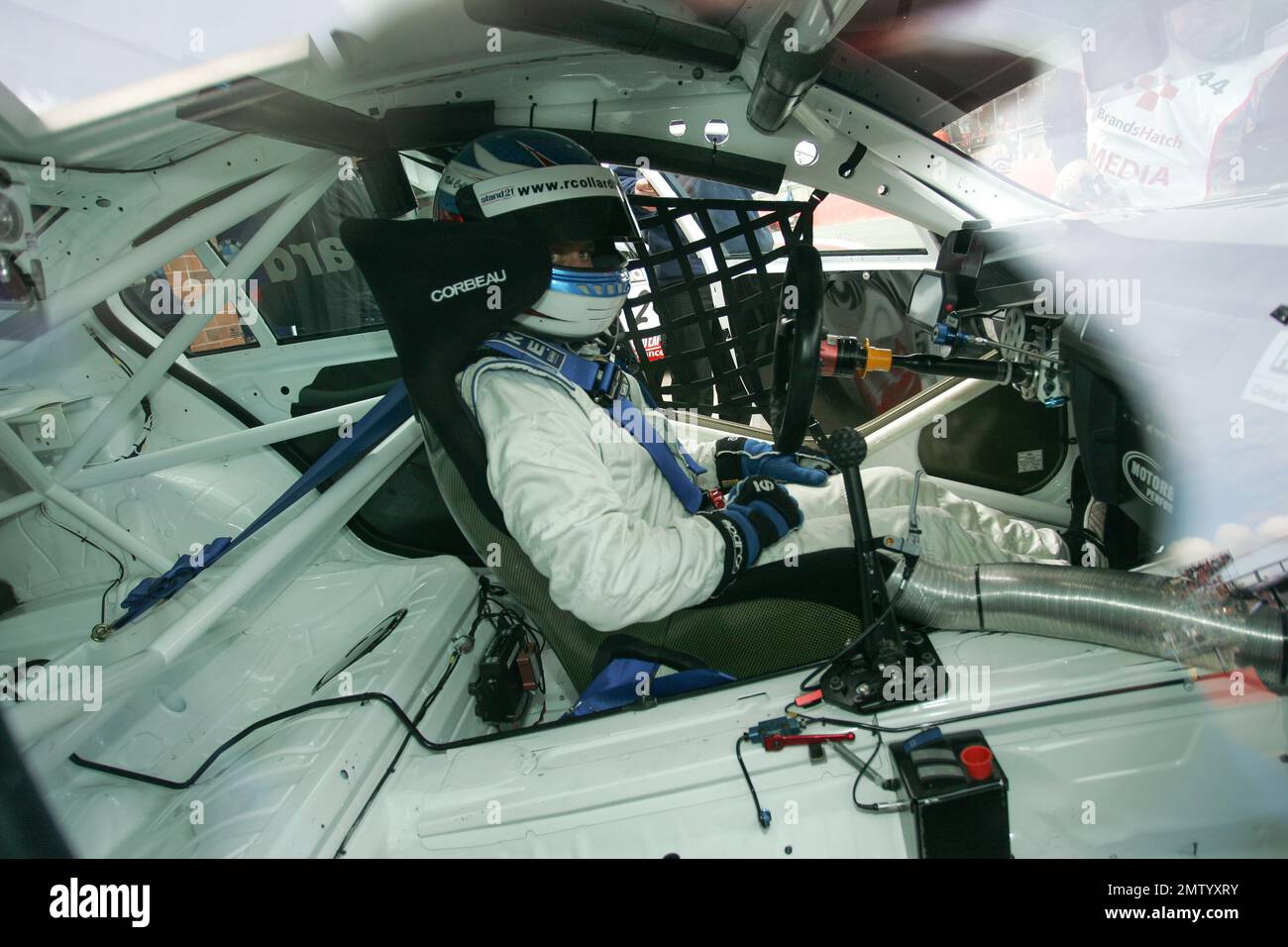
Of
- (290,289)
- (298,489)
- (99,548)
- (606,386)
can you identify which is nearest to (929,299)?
(606,386)

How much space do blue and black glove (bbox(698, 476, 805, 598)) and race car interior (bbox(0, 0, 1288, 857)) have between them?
0.17ft

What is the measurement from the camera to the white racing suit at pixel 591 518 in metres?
1.22

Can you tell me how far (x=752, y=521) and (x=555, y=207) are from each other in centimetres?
76

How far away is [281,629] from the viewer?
1859 millimetres

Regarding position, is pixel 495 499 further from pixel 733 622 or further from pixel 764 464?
pixel 764 464

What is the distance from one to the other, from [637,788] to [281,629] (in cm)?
122

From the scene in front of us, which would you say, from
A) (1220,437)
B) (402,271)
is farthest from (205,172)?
(1220,437)

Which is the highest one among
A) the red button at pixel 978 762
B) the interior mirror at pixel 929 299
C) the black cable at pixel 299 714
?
the interior mirror at pixel 929 299

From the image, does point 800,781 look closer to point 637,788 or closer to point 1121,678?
point 637,788

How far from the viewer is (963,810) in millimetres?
924

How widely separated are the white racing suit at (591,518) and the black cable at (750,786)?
0.28m

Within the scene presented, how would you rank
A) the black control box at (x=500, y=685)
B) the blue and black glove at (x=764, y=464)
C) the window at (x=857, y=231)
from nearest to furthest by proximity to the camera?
1. the black control box at (x=500, y=685)
2. the blue and black glove at (x=764, y=464)
3. the window at (x=857, y=231)

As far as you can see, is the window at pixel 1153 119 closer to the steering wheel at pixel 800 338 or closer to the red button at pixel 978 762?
the steering wheel at pixel 800 338

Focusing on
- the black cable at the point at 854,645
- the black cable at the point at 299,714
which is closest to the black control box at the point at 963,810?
the black cable at the point at 854,645
